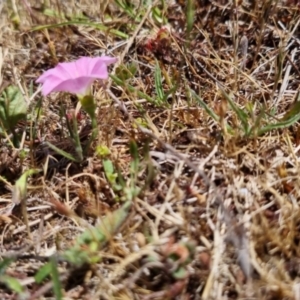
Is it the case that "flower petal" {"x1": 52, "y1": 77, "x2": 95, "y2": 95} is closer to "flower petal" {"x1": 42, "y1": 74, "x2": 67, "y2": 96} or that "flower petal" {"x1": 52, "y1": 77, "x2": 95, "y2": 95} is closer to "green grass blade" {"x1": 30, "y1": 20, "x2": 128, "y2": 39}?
"flower petal" {"x1": 42, "y1": 74, "x2": 67, "y2": 96}

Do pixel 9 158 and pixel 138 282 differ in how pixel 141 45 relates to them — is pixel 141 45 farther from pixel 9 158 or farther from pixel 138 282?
pixel 138 282

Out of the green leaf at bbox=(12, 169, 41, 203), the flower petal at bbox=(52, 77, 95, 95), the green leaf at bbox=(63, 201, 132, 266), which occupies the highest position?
the flower petal at bbox=(52, 77, 95, 95)

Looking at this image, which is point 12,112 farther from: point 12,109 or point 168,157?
point 168,157

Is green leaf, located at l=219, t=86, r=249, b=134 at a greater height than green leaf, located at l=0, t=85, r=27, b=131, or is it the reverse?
green leaf, located at l=0, t=85, r=27, b=131

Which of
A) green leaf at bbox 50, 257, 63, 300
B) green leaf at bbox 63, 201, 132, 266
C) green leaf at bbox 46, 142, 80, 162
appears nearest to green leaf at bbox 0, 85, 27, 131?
green leaf at bbox 46, 142, 80, 162

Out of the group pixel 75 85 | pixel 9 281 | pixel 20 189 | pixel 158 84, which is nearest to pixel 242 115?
pixel 158 84

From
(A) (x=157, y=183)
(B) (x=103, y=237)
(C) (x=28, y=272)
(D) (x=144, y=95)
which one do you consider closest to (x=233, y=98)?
(D) (x=144, y=95)
